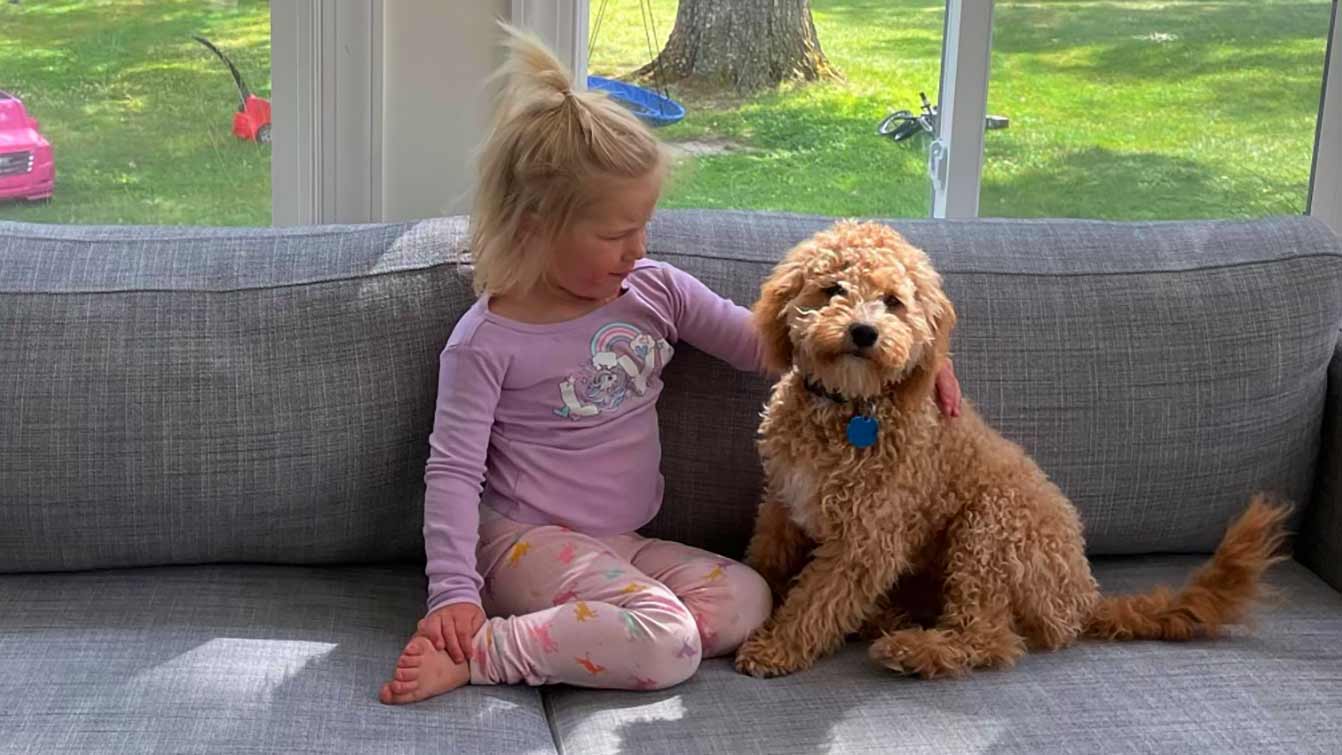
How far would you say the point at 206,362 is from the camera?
191 centimetres

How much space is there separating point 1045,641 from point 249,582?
38.8 inches

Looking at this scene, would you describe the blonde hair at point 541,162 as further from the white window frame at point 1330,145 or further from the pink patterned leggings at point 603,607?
the white window frame at point 1330,145

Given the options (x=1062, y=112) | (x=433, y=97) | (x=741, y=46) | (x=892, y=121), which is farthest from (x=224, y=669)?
(x=1062, y=112)

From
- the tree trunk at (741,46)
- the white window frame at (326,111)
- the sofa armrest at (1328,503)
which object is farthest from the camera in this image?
the tree trunk at (741,46)

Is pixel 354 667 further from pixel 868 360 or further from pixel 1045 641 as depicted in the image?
pixel 1045 641

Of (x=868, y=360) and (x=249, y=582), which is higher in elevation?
(x=868, y=360)

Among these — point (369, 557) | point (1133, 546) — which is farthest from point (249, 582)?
point (1133, 546)

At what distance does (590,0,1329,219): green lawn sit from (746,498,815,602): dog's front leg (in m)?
0.73

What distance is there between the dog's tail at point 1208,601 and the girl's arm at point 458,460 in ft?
2.54

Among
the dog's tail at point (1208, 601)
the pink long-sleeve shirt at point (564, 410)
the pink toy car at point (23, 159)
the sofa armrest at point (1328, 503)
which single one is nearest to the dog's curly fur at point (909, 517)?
the dog's tail at point (1208, 601)

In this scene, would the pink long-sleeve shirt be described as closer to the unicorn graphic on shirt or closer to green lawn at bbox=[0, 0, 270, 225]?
the unicorn graphic on shirt

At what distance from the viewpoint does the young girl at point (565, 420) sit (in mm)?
1749

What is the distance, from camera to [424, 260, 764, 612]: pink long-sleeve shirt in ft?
6.12

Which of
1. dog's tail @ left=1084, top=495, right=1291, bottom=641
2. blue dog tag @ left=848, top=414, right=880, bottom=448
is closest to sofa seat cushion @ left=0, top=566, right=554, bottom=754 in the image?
blue dog tag @ left=848, top=414, right=880, bottom=448
